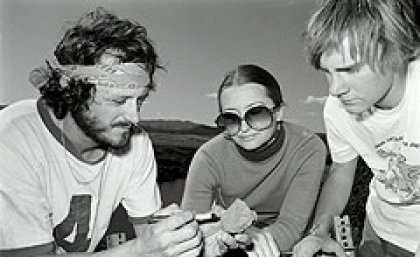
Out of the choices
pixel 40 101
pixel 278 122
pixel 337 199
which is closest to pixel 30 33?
pixel 40 101

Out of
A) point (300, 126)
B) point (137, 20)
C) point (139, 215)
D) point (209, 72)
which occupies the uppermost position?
point (137, 20)

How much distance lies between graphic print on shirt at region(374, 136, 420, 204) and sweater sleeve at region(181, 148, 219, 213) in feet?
1.10

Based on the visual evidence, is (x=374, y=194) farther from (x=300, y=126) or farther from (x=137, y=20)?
(x=137, y=20)

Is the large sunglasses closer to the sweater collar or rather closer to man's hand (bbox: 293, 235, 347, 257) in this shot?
the sweater collar

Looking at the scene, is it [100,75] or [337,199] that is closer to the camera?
[100,75]

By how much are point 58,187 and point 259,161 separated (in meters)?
0.40

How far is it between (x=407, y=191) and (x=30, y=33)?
79cm

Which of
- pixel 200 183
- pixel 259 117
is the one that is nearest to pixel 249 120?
pixel 259 117

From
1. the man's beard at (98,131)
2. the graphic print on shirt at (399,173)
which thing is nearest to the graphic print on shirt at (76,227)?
the man's beard at (98,131)

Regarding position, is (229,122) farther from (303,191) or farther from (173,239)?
(173,239)

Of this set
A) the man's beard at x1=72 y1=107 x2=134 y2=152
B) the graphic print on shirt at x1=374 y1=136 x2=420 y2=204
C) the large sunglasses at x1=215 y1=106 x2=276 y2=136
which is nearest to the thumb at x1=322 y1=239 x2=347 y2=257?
the graphic print on shirt at x1=374 y1=136 x2=420 y2=204

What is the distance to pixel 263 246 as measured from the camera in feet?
4.22

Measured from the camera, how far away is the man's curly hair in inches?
50.1

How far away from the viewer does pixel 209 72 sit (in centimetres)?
135
